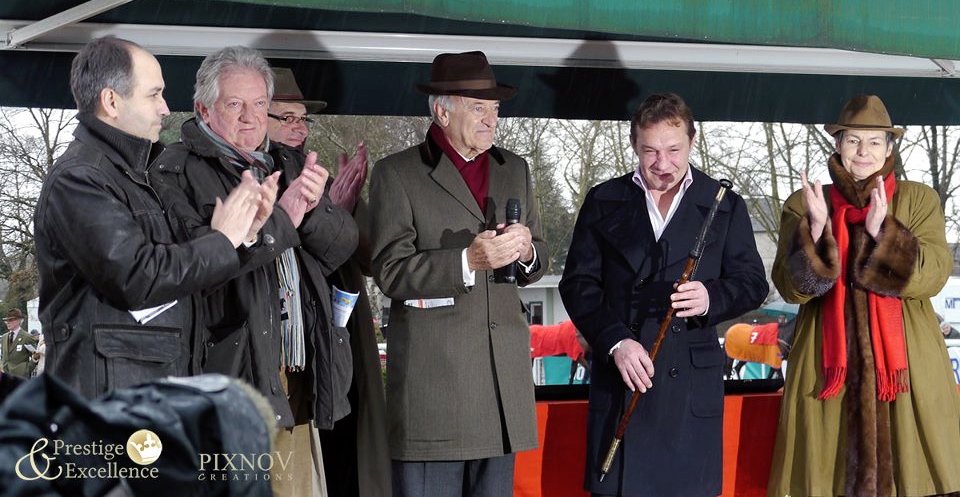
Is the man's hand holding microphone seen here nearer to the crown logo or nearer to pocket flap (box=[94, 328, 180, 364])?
pocket flap (box=[94, 328, 180, 364])

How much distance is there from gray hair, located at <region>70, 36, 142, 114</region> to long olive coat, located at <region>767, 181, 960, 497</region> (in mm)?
2486

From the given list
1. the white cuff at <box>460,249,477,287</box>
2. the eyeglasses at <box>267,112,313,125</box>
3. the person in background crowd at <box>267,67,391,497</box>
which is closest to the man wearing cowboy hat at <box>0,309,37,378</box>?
the eyeglasses at <box>267,112,313,125</box>

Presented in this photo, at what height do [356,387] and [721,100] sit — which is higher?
[721,100]

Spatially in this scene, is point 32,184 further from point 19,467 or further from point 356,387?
point 19,467

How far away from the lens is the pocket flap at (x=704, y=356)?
12.0 feet

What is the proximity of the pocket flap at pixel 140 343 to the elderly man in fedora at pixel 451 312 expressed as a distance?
980mm

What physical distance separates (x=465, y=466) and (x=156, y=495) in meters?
2.45

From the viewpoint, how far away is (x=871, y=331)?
3998 millimetres

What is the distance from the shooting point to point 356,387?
3.90m

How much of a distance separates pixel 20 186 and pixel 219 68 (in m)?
8.86

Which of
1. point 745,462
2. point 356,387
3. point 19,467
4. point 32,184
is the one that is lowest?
point 745,462

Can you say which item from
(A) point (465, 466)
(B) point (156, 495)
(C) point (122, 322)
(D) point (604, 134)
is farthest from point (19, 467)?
(D) point (604, 134)

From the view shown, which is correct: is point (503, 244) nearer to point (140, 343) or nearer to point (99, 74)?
point (140, 343)

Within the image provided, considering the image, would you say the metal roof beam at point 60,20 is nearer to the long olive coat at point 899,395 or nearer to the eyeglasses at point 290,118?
the eyeglasses at point 290,118
